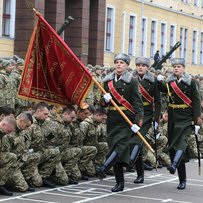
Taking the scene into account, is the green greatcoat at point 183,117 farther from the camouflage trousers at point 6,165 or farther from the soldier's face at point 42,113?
the camouflage trousers at point 6,165

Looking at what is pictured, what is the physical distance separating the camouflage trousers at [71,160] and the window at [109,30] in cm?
2784

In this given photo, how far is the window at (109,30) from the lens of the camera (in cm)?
4224

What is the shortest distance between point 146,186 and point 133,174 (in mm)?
1626

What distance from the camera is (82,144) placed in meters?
15.0

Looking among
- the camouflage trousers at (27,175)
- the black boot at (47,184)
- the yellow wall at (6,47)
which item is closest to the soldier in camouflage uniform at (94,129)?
the black boot at (47,184)

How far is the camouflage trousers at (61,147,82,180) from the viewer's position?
47.1 ft

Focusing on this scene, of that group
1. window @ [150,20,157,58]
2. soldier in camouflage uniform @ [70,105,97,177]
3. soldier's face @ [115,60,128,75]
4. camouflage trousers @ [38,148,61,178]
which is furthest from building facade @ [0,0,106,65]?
camouflage trousers @ [38,148,61,178]

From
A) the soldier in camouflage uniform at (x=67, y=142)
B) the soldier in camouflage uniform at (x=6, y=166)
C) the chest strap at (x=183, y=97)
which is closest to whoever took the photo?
the soldier in camouflage uniform at (x=6, y=166)

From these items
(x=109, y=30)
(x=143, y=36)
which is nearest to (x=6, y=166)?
(x=109, y=30)

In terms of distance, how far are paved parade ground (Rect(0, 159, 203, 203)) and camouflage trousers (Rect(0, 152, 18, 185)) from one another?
0.29m

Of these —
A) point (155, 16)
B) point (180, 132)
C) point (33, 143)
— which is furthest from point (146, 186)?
point (155, 16)

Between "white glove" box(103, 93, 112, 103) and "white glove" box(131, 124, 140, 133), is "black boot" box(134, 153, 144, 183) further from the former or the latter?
"white glove" box(103, 93, 112, 103)

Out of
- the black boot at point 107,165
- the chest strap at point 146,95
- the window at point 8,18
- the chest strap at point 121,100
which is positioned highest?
the window at point 8,18

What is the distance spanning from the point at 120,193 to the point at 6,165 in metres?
1.97
